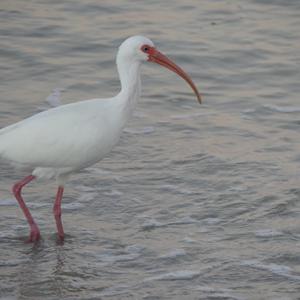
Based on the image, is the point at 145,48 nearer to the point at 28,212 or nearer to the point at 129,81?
the point at 129,81

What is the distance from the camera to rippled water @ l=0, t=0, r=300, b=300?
8367 millimetres

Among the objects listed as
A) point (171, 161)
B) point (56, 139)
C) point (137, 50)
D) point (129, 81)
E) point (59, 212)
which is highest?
point (137, 50)

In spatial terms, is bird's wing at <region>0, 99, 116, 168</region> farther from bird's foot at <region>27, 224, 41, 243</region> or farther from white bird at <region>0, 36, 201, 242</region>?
bird's foot at <region>27, 224, 41, 243</region>

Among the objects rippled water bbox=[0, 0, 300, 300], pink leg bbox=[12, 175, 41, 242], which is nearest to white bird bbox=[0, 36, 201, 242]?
pink leg bbox=[12, 175, 41, 242]

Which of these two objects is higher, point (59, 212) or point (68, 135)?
point (68, 135)

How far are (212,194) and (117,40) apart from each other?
16.8 feet

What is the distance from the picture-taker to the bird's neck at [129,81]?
9.32 metres

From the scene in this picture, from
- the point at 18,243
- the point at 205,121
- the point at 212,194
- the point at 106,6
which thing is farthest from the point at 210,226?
the point at 106,6

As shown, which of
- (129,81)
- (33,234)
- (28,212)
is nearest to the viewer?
(33,234)

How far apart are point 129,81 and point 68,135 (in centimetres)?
71

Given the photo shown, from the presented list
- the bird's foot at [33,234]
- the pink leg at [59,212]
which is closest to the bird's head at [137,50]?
the pink leg at [59,212]

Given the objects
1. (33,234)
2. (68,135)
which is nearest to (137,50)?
(68,135)

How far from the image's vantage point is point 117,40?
48.2 ft

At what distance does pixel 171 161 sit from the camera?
428 inches
